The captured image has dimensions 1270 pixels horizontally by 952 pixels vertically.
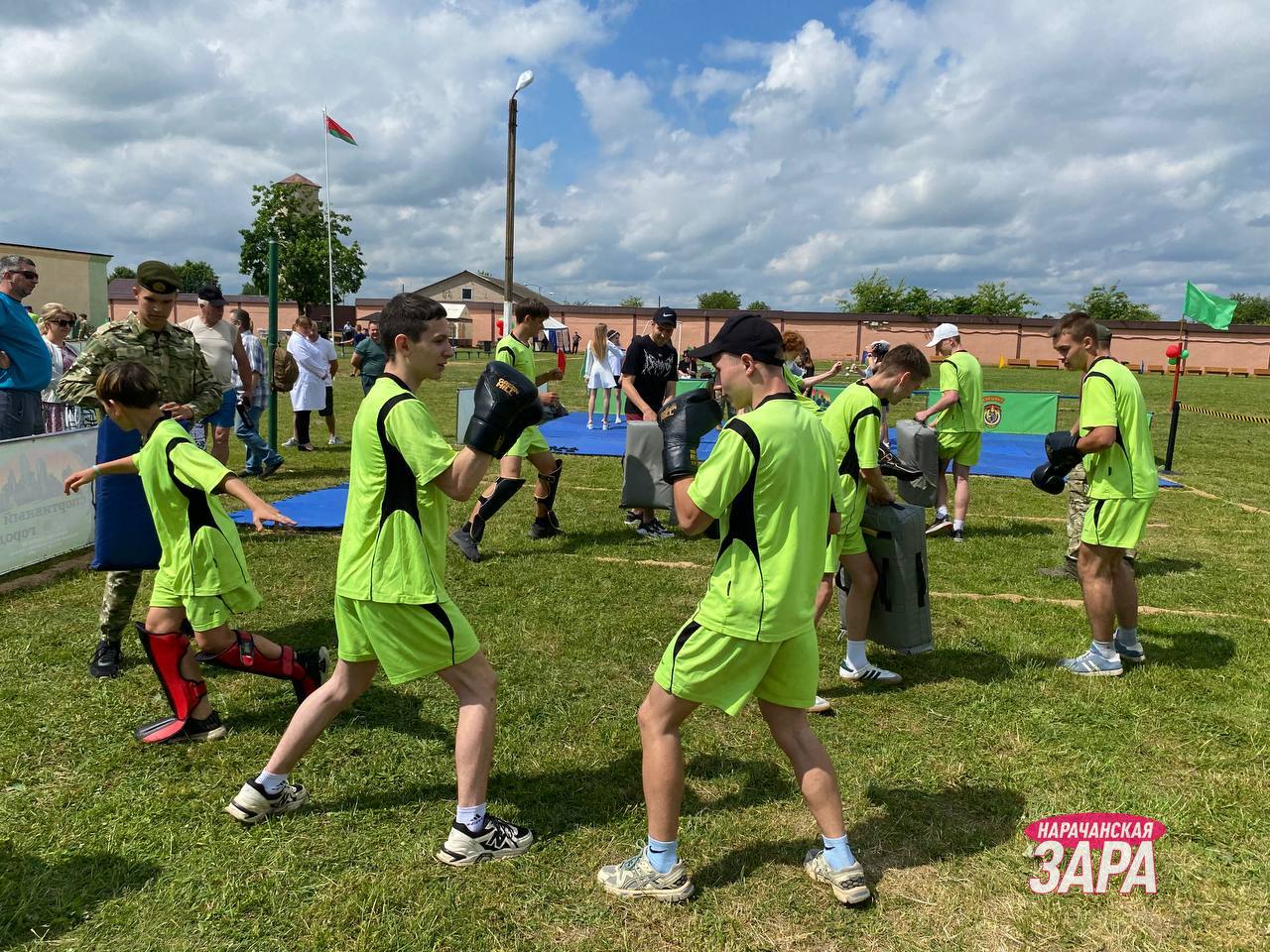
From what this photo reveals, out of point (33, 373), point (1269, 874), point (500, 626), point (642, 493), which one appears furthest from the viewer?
point (642, 493)

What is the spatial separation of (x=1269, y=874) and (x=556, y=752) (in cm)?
277

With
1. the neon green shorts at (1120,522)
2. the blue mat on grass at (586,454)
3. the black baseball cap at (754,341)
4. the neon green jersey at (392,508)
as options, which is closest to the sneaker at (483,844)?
the neon green jersey at (392,508)

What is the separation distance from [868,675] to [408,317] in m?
3.14

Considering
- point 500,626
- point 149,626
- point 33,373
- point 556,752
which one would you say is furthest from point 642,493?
point 33,373

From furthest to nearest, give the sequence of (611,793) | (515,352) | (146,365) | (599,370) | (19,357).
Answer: (599,370), (515,352), (19,357), (146,365), (611,793)

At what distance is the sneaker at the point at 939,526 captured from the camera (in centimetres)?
795

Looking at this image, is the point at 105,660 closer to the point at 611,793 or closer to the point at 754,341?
the point at 611,793

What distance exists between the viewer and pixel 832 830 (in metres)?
2.77

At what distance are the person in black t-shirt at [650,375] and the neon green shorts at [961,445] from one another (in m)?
2.69

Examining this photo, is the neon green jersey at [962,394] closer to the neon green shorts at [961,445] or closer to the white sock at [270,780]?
the neon green shorts at [961,445]

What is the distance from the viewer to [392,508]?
2.75 meters

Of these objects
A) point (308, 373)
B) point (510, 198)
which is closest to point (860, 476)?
point (308, 373)

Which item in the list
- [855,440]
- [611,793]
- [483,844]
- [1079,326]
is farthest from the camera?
[1079,326]

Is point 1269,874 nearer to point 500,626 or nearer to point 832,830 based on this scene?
point 832,830
